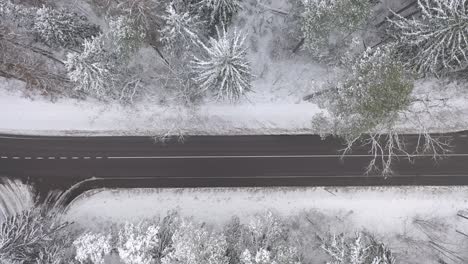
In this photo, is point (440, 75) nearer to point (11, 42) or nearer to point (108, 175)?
point (108, 175)

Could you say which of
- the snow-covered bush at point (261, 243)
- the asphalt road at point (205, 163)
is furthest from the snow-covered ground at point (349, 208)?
the snow-covered bush at point (261, 243)

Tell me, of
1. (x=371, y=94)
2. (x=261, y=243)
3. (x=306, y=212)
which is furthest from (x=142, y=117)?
(x=371, y=94)

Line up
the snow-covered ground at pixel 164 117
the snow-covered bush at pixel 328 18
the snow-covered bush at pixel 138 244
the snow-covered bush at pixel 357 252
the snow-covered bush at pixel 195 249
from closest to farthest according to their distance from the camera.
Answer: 1. the snow-covered bush at pixel 328 18
2. the snow-covered bush at pixel 195 249
3. the snow-covered bush at pixel 138 244
4. the snow-covered bush at pixel 357 252
5. the snow-covered ground at pixel 164 117

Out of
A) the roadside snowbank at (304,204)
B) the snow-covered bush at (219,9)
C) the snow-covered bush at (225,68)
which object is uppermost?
the snow-covered bush at (219,9)

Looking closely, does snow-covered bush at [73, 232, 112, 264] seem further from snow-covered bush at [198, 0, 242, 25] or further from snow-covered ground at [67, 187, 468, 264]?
snow-covered bush at [198, 0, 242, 25]

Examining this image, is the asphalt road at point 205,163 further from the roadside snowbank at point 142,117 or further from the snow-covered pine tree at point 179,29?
the snow-covered pine tree at point 179,29

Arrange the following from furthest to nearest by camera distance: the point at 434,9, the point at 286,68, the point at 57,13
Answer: the point at 286,68
the point at 57,13
the point at 434,9

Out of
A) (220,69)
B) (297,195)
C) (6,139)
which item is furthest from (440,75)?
(6,139)
